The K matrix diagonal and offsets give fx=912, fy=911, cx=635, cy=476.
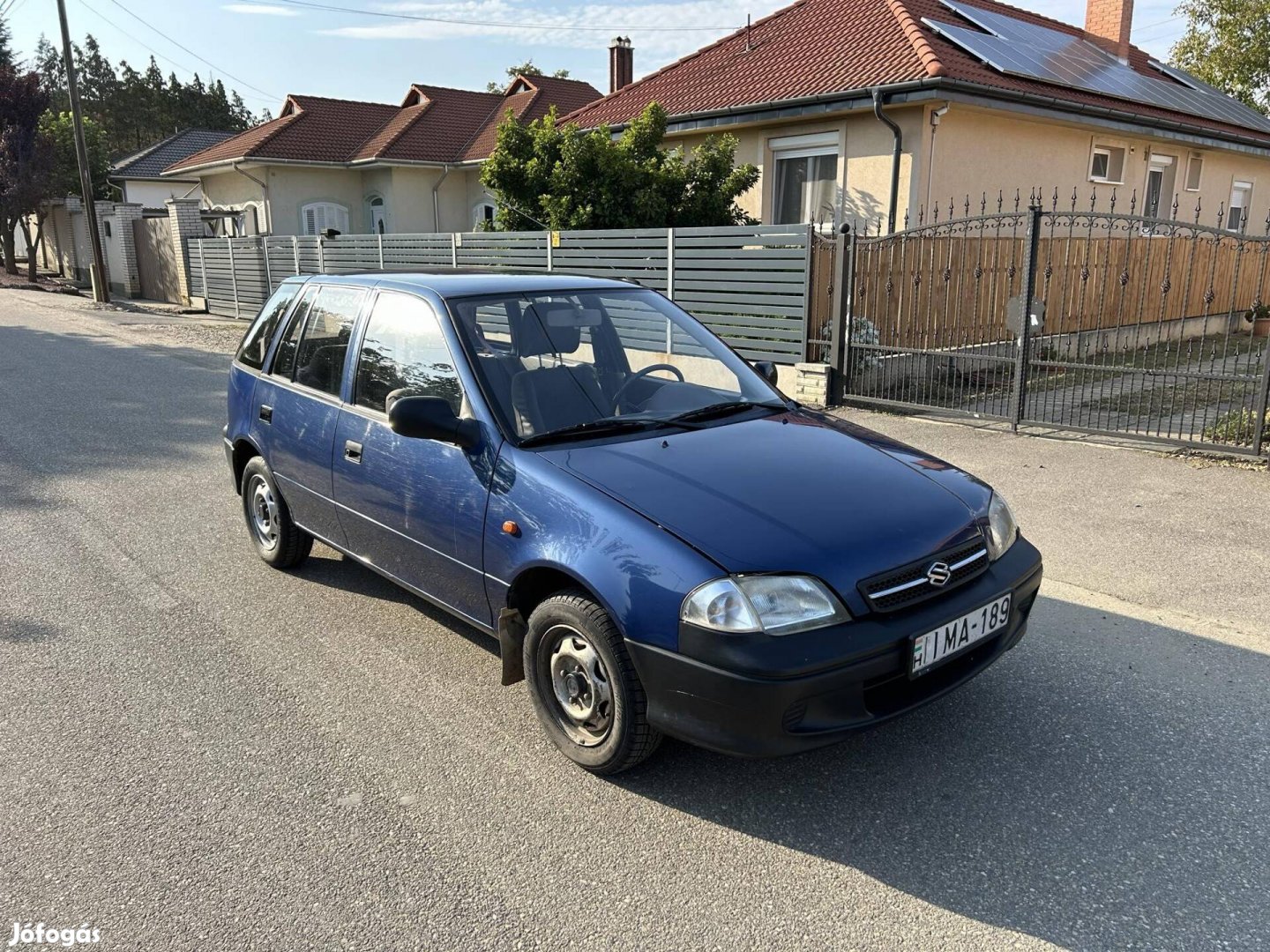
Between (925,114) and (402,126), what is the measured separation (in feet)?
63.7

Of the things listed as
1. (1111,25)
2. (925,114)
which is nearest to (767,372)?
(925,114)

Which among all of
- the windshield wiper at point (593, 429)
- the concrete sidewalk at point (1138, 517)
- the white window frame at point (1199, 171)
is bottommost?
the concrete sidewalk at point (1138, 517)

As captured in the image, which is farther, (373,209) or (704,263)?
(373,209)

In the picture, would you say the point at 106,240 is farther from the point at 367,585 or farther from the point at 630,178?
the point at 367,585

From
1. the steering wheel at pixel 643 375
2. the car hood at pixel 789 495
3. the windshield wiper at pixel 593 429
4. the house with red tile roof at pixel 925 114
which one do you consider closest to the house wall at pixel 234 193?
the house with red tile roof at pixel 925 114

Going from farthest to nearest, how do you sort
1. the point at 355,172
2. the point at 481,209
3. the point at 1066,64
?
1. the point at 355,172
2. the point at 481,209
3. the point at 1066,64

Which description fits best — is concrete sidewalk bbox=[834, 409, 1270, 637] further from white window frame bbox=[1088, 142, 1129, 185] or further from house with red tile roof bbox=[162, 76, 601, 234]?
house with red tile roof bbox=[162, 76, 601, 234]

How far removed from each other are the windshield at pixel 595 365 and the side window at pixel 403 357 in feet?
0.45

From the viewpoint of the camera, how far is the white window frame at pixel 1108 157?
1542 cm

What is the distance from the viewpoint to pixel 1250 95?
30016 mm

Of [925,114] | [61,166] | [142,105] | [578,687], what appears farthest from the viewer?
[142,105]

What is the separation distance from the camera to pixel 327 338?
4.63m

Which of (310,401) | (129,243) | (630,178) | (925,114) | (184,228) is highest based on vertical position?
(925,114)

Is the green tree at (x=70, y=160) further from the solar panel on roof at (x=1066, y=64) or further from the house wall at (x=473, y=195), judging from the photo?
the solar panel on roof at (x=1066, y=64)
